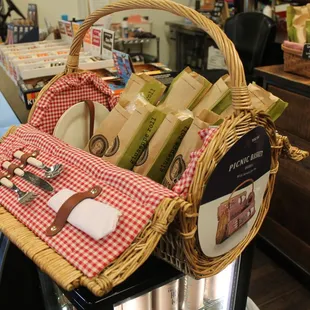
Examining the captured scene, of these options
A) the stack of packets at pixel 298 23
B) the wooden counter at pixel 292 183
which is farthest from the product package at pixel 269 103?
the stack of packets at pixel 298 23

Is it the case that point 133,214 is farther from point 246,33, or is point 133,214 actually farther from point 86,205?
point 246,33

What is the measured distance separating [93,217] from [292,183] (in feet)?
4.35

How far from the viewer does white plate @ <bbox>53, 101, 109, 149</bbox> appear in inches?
40.3

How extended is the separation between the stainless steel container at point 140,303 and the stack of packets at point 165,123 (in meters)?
0.25

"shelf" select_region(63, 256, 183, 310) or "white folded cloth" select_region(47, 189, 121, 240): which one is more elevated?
"white folded cloth" select_region(47, 189, 121, 240)

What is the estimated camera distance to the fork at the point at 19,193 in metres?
0.75

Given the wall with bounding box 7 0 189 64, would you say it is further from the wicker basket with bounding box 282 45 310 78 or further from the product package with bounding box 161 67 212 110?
the product package with bounding box 161 67 212 110

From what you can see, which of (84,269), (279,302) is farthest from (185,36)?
(84,269)

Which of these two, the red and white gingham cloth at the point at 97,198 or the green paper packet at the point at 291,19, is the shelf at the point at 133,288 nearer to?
the red and white gingham cloth at the point at 97,198

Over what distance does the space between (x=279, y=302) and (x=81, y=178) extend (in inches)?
54.1

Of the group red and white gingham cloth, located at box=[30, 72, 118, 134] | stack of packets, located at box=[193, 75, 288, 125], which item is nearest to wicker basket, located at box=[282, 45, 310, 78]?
stack of packets, located at box=[193, 75, 288, 125]

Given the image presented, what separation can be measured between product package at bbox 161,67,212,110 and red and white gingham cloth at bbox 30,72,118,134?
25 centimetres

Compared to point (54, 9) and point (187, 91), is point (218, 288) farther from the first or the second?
point (54, 9)

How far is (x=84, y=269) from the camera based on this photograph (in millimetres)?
607
